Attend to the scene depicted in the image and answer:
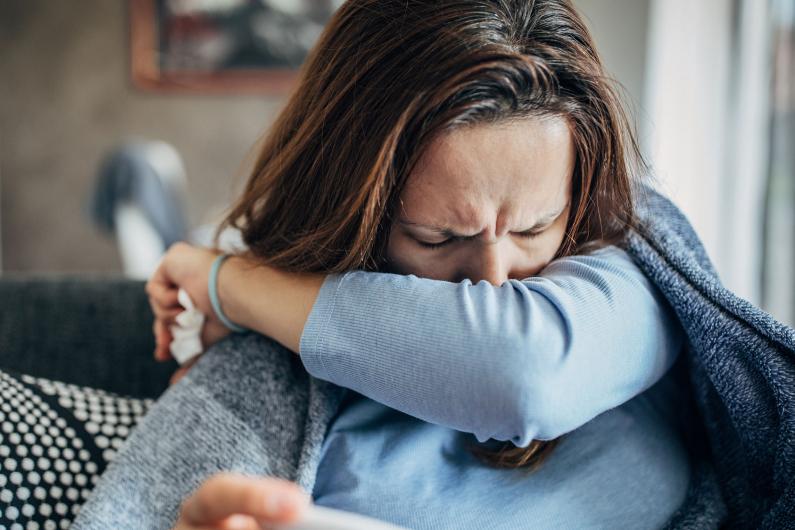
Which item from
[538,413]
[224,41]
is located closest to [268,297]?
[538,413]

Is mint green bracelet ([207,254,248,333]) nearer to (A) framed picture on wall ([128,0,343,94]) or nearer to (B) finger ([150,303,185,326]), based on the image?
(B) finger ([150,303,185,326])

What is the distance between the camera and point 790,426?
599 mm

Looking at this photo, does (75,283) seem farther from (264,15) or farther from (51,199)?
(51,199)

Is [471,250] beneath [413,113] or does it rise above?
beneath

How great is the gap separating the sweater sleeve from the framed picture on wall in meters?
3.09

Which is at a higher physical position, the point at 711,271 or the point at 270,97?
the point at 711,271

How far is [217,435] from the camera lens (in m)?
0.70

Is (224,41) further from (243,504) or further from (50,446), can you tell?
(243,504)

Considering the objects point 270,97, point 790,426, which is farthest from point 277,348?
point 270,97

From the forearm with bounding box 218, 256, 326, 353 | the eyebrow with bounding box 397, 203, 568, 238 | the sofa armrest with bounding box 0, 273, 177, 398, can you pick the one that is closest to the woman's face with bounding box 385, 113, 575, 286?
the eyebrow with bounding box 397, 203, 568, 238

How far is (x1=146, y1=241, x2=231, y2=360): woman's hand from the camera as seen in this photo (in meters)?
0.82

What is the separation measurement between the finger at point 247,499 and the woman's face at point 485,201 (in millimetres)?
318

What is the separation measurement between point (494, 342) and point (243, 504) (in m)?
0.25

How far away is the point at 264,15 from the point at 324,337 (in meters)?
3.27
